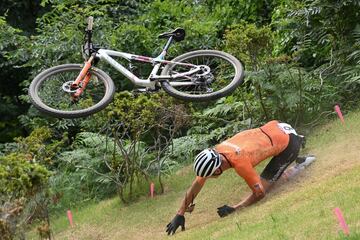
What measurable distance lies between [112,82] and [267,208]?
84.4 inches

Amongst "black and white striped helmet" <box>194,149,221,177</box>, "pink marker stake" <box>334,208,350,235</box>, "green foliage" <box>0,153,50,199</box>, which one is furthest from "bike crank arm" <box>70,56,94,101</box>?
"pink marker stake" <box>334,208,350,235</box>

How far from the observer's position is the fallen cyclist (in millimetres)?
7852

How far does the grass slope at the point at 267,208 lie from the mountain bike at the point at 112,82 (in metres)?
1.39

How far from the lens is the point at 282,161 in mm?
8320

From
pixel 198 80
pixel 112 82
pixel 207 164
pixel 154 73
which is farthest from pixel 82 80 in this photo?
pixel 207 164

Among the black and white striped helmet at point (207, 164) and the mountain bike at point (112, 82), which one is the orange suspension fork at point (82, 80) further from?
the black and white striped helmet at point (207, 164)

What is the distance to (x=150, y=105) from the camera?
895 centimetres

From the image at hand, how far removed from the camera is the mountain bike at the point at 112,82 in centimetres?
718

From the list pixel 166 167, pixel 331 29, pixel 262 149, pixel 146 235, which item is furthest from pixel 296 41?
pixel 146 235

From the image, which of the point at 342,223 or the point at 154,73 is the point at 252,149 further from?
the point at 342,223

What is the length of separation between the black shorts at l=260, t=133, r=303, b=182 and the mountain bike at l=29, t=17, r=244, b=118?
4.66ft

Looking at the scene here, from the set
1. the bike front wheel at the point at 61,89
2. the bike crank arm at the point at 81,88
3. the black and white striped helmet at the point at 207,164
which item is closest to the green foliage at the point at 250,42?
the black and white striped helmet at the point at 207,164

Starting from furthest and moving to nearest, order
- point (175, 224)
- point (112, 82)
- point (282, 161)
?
point (282, 161), point (175, 224), point (112, 82)

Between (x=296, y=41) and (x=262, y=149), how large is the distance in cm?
426
